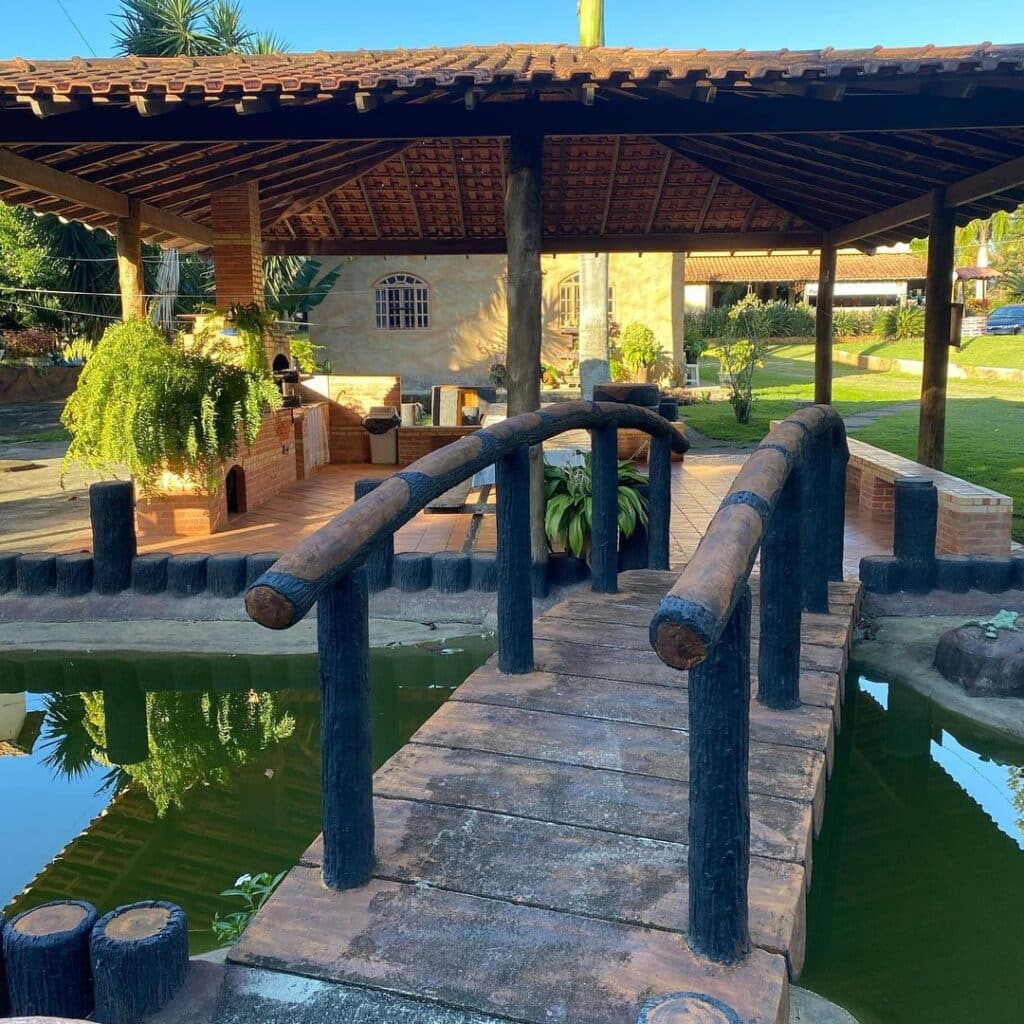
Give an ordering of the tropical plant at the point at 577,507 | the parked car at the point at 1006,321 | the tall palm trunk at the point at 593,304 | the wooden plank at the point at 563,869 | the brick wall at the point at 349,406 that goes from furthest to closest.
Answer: the parked car at the point at 1006,321, the tall palm trunk at the point at 593,304, the brick wall at the point at 349,406, the tropical plant at the point at 577,507, the wooden plank at the point at 563,869

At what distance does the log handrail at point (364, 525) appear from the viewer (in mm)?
2053

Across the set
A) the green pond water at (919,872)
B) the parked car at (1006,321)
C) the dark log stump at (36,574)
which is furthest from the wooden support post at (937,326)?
the parked car at (1006,321)

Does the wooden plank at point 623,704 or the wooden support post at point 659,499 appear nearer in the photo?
the wooden plank at point 623,704

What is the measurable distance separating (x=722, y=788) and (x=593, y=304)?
1333 centimetres

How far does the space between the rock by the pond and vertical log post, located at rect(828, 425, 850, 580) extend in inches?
28.1

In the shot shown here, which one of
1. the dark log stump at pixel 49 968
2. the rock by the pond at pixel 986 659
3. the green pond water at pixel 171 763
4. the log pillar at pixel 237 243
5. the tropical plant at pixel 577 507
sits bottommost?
the green pond water at pixel 171 763

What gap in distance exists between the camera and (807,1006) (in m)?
2.74

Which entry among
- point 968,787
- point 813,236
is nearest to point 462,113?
point 968,787

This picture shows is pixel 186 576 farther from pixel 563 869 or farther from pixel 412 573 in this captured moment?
pixel 563 869

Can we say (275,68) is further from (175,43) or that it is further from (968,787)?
(175,43)

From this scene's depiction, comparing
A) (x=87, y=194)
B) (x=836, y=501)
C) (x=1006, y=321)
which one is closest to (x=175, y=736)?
(x=836, y=501)

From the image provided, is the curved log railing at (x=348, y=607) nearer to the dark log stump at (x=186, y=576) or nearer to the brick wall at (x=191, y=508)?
the dark log stump at (x=186, y=576)

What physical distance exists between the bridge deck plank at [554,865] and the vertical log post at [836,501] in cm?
191

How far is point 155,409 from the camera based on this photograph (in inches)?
294
